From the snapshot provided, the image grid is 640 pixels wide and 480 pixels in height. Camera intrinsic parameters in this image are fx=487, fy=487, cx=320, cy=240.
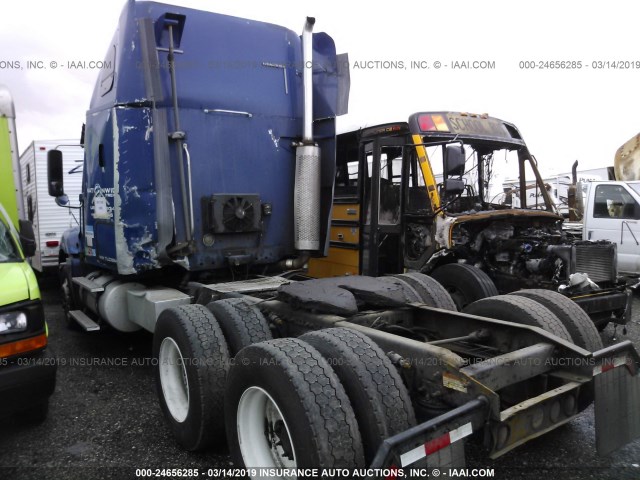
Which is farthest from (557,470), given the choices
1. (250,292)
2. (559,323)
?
(250,292)

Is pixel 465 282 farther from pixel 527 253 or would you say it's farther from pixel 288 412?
pixel 288 412

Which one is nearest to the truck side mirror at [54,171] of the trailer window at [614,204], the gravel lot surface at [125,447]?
the gravel lot surface at [125,447]

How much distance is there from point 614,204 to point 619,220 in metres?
0.31

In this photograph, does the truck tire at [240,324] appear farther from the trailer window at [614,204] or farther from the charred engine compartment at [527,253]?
the trailer window at [614,204]

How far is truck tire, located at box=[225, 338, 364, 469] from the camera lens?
7.18ft

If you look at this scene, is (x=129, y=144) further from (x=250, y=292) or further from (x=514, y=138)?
(x=514, y=138)

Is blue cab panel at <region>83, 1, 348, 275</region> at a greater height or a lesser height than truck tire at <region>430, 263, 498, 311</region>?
greater

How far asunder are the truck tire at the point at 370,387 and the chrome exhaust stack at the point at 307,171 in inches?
106

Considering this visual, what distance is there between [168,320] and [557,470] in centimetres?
283

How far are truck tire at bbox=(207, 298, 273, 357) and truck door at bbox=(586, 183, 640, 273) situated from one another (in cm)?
775

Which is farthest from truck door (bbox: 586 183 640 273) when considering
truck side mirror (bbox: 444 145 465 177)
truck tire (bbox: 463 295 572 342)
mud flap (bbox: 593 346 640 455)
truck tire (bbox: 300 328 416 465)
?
truck tire (bbox: 300 328 416 465)

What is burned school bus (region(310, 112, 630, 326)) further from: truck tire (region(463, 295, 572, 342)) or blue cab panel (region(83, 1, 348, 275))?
truck tire (region(463, 295, 572, 342))

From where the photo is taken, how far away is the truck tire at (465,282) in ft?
16.4

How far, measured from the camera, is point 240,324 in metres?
3.43
